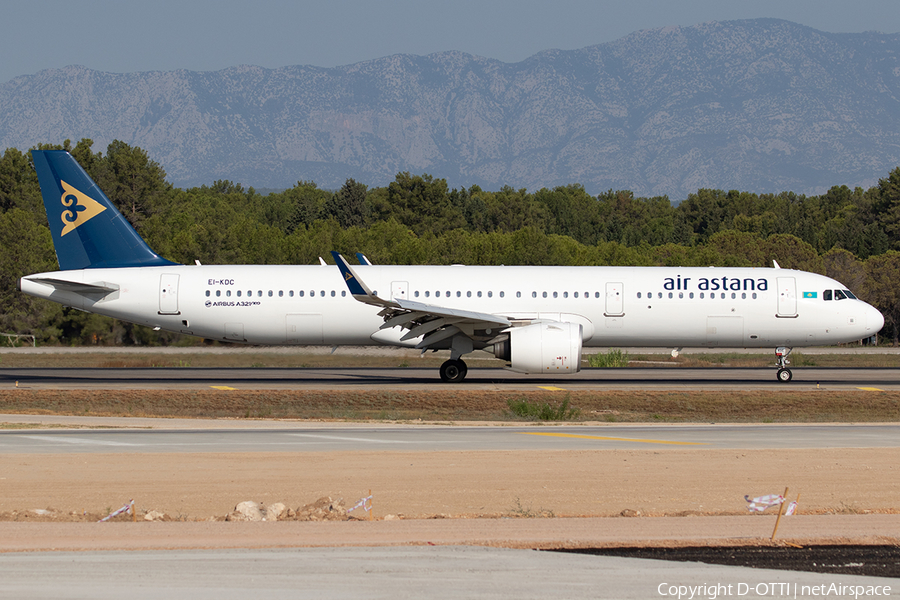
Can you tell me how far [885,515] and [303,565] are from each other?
752 cm

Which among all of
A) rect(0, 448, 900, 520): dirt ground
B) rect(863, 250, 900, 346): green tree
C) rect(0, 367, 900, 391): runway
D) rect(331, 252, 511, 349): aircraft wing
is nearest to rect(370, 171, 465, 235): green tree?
rect(863, 250, 900, 346): green tree

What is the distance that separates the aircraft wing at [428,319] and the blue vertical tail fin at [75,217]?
8.10 m

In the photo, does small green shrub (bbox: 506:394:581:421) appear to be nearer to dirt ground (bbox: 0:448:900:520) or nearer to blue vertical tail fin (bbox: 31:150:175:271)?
dirt ground (bbox: 0:448:900:520)

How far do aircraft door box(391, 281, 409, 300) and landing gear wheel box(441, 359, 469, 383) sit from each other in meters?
2.45

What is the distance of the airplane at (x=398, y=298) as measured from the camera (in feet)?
97.0

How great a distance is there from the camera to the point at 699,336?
99.6 feet

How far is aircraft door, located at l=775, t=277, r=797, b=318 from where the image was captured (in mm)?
30406

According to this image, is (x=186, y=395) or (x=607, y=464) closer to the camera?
(x=607, y=464)

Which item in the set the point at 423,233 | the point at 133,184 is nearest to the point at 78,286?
the point at 133,184

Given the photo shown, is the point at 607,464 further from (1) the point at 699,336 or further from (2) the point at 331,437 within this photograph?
(1) the point at 699,336

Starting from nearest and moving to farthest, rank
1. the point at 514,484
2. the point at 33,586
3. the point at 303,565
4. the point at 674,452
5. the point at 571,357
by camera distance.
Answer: the point at 33,586, the point at 303,565, the point at 514,484, the point at 674,452, the point at 571,357

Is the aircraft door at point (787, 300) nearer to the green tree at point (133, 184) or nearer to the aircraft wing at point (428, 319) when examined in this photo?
the aircraft wing at point (428, 319)

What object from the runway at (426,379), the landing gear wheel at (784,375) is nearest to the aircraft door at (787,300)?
the landing gear wheel at (784,375)

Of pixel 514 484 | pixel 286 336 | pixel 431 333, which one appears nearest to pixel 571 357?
pixel 431 333
